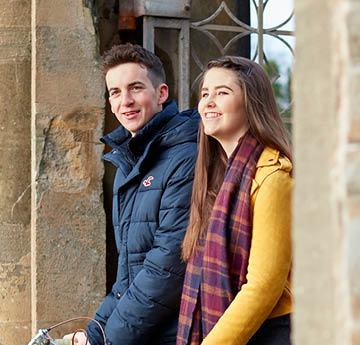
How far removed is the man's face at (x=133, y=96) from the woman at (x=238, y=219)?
54cm

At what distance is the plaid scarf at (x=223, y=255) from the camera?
8.02ft

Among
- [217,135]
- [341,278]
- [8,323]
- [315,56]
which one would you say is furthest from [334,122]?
[8,323]

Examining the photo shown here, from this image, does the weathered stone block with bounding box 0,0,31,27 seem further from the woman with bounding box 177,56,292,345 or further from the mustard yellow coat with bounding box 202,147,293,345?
the mustard yellow coat with bounding box 202,147,293,345

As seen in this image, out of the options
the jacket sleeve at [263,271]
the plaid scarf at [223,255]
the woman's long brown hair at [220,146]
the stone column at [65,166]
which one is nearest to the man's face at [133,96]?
the woman's long brown hair at [220,146]

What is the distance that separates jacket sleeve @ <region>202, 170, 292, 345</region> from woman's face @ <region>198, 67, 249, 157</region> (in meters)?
0.32

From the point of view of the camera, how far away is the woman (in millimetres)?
2359

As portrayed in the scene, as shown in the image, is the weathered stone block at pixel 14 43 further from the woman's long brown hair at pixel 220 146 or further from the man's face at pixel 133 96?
the woman's long brown hair at pixel 220 146

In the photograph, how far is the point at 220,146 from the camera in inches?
110

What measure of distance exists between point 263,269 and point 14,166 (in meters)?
2.35

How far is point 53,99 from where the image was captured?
4.24 meters

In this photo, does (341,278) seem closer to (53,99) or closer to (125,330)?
(125,330)

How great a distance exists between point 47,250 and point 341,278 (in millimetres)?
3172

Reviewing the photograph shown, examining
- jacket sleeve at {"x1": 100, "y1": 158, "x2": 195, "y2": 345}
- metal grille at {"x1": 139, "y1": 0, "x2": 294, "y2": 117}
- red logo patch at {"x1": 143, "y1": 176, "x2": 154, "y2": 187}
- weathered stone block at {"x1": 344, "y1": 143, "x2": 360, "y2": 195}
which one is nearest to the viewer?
weathered stone block at {"x1": 344, "y1": 143, "x2": 360, "y2": 195}

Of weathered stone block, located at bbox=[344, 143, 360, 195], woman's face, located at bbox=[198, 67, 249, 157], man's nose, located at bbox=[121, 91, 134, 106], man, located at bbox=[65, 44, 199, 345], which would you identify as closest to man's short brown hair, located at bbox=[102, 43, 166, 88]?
man, located at bbox=[65, 44, 199, 345]
